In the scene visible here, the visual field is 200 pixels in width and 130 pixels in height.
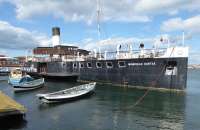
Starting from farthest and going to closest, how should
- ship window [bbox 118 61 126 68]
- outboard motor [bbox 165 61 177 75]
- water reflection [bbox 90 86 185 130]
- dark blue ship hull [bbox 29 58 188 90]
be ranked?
ship window [bbox 118 61 126 68] → outboard motor [bbox 165 61 177 75] → dark blue ship hull [bbox 29 58 188 90] → water reflection [bbox 90 86 185 130]

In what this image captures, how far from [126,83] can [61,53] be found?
30.7 meters

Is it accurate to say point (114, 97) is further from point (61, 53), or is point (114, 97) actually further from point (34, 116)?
point (61, 53)

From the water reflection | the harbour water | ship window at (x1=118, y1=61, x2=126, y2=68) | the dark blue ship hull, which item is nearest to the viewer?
the harbour water

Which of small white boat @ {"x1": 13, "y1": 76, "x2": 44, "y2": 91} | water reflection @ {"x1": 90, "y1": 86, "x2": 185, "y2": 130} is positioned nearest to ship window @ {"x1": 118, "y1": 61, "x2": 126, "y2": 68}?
water reflection @ {"x1": 90, "y1": 86, "x2": 185, "y2": 130}

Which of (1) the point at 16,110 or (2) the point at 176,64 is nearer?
(1) the point at 16,110

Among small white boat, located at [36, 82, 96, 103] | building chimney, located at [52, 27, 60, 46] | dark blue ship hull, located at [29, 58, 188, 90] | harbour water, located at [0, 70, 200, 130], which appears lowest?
harbour water, located at [0, 70, 200, 130]

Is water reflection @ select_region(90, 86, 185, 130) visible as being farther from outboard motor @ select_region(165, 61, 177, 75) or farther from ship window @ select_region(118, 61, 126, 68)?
ship window @ select_region(118, 61, 126, 68)

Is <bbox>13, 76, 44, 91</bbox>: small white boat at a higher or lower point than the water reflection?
higher

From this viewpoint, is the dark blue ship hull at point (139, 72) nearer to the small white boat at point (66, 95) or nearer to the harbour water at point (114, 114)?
the harbour water at point (114, 114)

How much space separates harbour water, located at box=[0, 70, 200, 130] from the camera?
838 inches

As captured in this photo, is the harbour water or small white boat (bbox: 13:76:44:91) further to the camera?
small white boat (bbox: 13:76:44:91)

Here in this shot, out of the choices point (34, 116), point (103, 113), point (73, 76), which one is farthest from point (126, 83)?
point (34, 116)

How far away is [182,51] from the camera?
39.0 m

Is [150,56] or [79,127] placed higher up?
[150,56]
